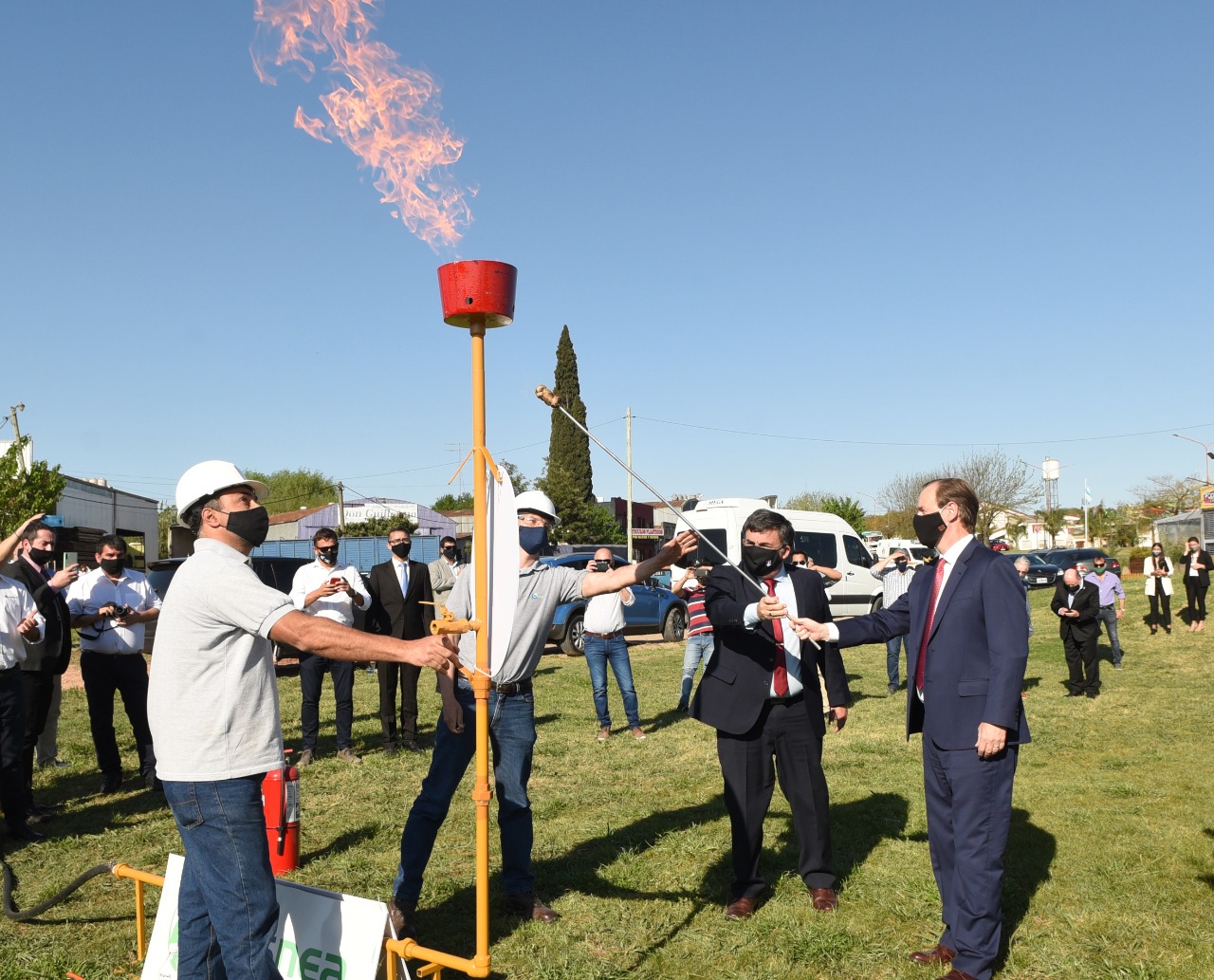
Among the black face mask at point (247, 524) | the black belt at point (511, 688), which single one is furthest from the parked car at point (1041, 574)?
the black face mask at point (247, 524)

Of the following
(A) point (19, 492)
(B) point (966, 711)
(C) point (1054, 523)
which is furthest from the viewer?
(C) point (1054, 523)

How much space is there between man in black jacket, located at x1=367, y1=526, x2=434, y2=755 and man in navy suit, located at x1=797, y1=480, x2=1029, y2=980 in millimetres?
5881

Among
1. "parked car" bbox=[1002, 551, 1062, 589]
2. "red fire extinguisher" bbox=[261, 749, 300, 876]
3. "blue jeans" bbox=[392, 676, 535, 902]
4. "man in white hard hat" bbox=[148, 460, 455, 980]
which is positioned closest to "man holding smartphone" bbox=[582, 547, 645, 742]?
"red fire extinguisher" bbox=[261, 749, 300, 876]

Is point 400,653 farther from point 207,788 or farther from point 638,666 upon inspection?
A: point 638,666

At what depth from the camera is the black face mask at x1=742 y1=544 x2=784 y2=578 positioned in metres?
5.09

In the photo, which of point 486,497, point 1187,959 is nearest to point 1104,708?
point 1187,959

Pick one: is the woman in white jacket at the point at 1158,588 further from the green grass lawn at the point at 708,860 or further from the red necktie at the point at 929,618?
the red necktie at the point at 929,618

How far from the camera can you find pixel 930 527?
14.8 ft

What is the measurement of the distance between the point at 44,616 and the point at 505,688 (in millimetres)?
4674

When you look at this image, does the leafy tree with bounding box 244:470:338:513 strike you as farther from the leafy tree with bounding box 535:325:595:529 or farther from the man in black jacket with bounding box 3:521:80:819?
the man in black jacket with bounding box 3:521:80:819

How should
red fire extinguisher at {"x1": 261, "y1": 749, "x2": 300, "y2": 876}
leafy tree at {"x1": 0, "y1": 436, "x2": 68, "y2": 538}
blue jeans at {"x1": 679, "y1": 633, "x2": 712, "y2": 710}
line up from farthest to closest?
leafy tree at {"x1": 0, "y1": 436, "x2": 68, "y2": 538} → blue jeans at {"x1": 679, "y1": 633, "x2": 712, "y2": 710} → red fire extinguisher at {"x1": 261, "y1": 749, "x2": 300, "y2": 876}

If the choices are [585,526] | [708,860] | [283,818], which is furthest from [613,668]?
[585,526]

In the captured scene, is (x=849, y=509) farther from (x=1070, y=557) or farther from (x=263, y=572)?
(x=263, y=572)

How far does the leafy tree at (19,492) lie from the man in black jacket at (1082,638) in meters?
21.7
